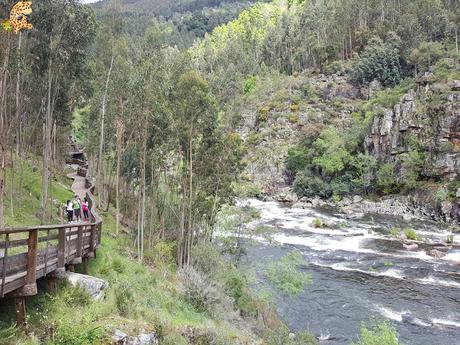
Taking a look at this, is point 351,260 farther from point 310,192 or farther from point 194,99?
point 310,192

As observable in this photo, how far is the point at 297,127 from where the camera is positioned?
9375 cm

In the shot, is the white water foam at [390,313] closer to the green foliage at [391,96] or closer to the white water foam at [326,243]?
the white water foam at [326,243]

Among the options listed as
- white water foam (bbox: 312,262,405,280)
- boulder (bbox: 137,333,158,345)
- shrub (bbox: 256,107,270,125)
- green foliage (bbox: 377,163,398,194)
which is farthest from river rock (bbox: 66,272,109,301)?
shrub (bbox: 256,107,270,125)

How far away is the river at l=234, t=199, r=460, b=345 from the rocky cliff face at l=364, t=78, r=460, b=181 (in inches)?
571

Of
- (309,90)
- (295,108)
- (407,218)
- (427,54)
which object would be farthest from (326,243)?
(309,90)

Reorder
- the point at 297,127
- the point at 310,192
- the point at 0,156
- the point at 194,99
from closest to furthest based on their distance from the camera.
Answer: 1. the point at 0,156
2. the point at 194,99
3. the point at 310,192
4. the point at 297,127

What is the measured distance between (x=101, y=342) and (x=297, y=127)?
86.9m

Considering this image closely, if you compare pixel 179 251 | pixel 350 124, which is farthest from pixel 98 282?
pixel 350 124

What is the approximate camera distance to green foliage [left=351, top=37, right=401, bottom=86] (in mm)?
94625

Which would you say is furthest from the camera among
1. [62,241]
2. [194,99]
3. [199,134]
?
[199,134]

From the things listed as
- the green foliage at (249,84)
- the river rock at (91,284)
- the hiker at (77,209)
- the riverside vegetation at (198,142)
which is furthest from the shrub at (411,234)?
the green foliage at (249,84)

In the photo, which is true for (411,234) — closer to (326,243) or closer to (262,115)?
(326,243)

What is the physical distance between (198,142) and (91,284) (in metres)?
21.5

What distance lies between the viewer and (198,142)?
33.4 metres
